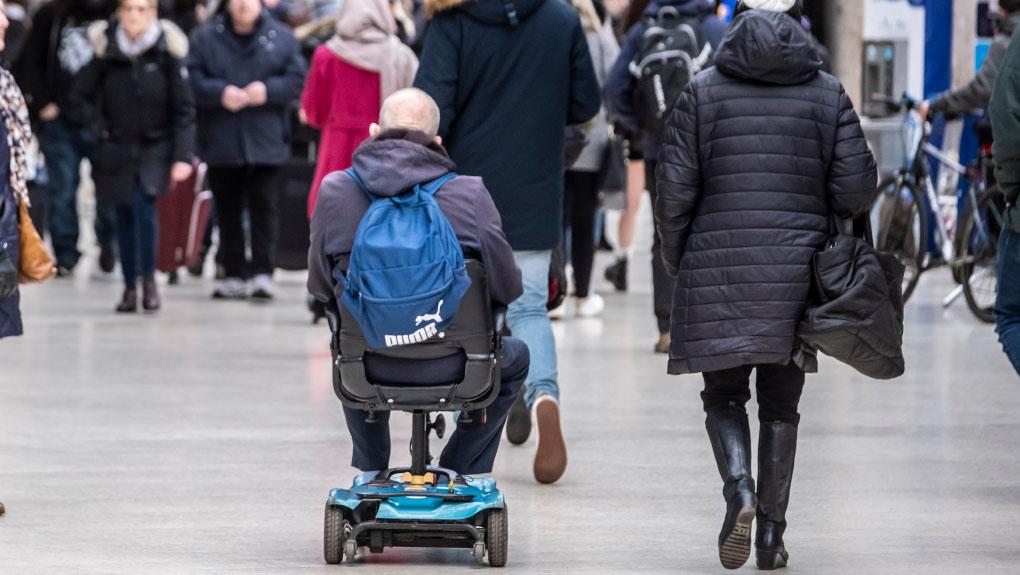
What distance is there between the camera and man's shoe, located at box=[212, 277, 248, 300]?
15367 millimetres

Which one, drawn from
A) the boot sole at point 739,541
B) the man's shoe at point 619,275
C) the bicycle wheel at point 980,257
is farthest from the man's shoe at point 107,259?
the boot sole at point 739,541

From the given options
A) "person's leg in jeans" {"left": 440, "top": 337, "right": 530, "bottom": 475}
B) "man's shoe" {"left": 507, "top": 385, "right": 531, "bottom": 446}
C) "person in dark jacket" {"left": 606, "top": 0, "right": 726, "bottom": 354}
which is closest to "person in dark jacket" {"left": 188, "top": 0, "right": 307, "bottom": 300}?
"person in dark jacket" {"left": 606, "top": 0, "right": 726, "bottom": 354}

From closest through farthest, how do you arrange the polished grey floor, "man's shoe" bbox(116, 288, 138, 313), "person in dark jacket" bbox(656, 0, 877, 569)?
1. "person in dark jacket" bbox(656, 0, 877, 569)
2. the polished grey floor
3. "man's shoe" bbox(116, 288, 138, 313)

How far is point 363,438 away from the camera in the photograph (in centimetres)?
647

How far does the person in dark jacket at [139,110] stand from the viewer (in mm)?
13734

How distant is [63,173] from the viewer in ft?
54.7

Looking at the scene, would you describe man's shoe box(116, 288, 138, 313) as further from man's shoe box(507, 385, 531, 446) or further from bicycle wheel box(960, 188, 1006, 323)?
man's shoe box(507, 385, 531, 446)

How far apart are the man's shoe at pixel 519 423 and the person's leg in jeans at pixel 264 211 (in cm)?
651

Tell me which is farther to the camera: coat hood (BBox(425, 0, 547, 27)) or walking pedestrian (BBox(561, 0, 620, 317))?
walking pedestrian (BBox(561, 0, 620, 317))

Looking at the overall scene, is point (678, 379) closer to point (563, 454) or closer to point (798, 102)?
point (563, 454)

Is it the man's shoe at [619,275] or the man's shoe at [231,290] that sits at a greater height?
the man's shoe at [231,290]

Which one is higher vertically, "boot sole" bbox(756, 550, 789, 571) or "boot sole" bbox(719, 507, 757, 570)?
"boot sole" bbox(719, 507, 757, 570)

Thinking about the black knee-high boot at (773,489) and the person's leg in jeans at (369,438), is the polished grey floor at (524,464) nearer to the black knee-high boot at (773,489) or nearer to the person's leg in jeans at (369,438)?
the black knee-high boot at (773,489)

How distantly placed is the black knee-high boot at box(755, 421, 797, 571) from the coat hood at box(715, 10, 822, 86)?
1.03 metres
